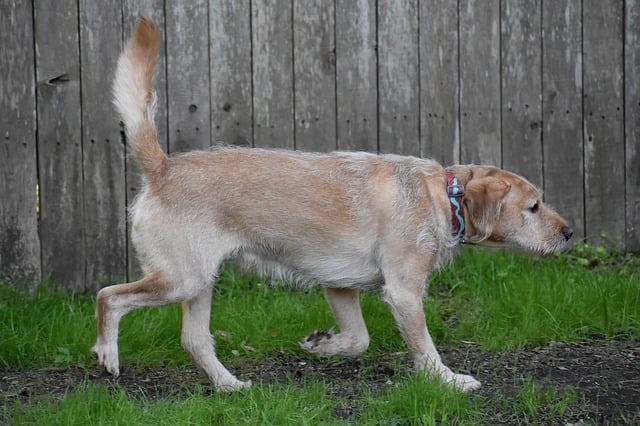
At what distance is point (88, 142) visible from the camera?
21.8 ft

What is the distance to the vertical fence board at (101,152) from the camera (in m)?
6.59

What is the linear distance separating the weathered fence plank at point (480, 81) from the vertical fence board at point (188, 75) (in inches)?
68.8

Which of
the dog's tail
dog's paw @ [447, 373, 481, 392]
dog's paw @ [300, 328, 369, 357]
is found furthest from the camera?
dog's paw @ [300, 328, 369, 357]

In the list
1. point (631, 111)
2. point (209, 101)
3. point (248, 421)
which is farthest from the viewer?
point (631, 111)

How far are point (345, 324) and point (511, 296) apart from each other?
4.19 ft

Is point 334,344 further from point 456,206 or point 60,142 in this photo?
point 60,142

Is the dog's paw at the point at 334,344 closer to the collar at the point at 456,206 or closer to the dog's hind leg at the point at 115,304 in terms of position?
the collar at the point at 456,206

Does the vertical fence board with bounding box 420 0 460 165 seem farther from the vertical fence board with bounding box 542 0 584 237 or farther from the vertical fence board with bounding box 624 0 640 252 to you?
the vertical fence board with bounding box 624 0 640 252

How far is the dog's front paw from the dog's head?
6.09 ft

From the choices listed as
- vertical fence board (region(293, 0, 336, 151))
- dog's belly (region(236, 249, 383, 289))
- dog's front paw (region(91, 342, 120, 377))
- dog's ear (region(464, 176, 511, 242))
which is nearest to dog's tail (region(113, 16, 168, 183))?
dog's belly (region(236, 249, 383, 289))

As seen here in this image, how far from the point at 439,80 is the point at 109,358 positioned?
3.22m

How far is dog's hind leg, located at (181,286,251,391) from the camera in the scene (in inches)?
207

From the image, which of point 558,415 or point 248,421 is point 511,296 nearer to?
point 558,415

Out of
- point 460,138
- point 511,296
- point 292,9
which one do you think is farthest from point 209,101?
point 511,296
